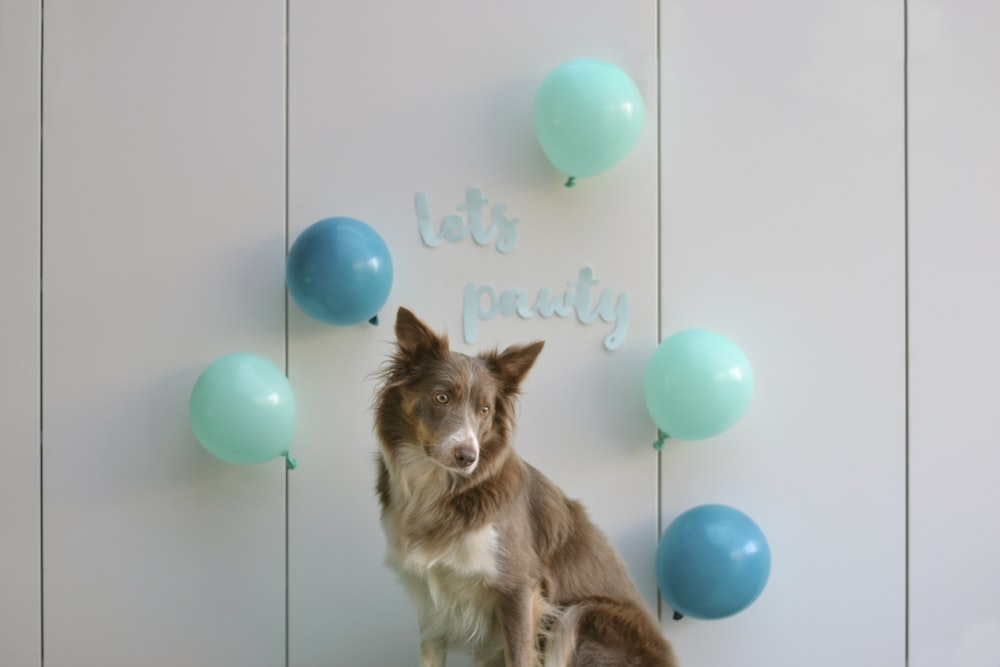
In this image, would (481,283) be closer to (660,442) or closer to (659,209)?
(659,209)

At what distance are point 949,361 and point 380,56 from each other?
2.39 metres

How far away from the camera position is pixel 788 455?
3592 mm

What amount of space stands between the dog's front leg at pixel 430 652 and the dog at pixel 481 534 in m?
0.02

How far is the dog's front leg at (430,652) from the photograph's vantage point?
293cm

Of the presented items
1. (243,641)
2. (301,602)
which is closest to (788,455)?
(301,602)

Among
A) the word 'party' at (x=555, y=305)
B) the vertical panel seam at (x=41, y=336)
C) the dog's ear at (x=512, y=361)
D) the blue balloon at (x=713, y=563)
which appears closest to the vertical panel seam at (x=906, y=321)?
the blue balloon at (x=713, y=563)

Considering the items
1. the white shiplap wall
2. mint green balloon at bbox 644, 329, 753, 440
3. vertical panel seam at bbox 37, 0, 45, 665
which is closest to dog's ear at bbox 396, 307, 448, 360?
the white shiplap wall

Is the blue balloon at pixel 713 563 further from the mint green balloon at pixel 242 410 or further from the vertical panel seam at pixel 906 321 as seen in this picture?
the mint green balloon at pixel 242 410

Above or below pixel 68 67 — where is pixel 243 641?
below

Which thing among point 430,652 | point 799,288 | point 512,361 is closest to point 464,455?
point 512,361

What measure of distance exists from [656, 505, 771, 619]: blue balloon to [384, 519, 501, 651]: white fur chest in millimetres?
757

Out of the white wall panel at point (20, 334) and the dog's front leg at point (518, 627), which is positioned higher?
the white wall panel at point (20, 334)

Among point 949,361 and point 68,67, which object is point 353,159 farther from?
point 949,361

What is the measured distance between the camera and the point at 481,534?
8.98 ft
